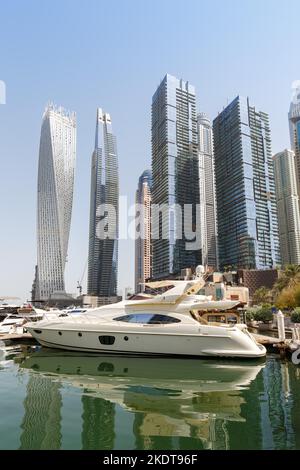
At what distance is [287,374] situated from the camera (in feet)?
42.6

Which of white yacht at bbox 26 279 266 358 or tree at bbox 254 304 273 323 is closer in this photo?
white yacht at bbox 26 279 266 358

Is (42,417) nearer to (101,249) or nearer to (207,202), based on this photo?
(207,202)

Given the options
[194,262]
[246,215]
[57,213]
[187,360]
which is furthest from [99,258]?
[187,360]

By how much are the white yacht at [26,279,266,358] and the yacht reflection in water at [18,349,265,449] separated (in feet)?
1.84

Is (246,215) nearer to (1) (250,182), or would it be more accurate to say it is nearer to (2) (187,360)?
(1) (250,182)

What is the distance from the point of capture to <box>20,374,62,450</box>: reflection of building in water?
6.81m

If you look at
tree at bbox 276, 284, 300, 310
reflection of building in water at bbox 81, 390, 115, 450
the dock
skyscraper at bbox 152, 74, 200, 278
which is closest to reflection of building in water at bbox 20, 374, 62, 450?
reflection of building in water at bbox 81, 390, 115, 450

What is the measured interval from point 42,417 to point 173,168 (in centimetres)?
12707

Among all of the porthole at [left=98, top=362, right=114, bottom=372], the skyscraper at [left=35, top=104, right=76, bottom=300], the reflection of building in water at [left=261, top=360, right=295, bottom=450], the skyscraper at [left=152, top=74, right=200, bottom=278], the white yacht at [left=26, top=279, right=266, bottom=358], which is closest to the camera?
the reflection of building in water at [left=261, top=360, right=295, bottom=450]

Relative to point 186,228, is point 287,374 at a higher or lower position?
lower

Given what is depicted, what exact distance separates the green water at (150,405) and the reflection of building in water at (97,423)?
22 millimetres

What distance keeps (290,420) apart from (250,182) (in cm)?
11675

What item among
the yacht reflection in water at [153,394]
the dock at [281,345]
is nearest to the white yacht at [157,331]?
the yacht reflection in water at [153,394]

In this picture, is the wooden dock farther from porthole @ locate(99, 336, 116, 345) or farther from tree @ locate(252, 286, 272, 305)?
tree @ locate(252, 286, 272, 305)
